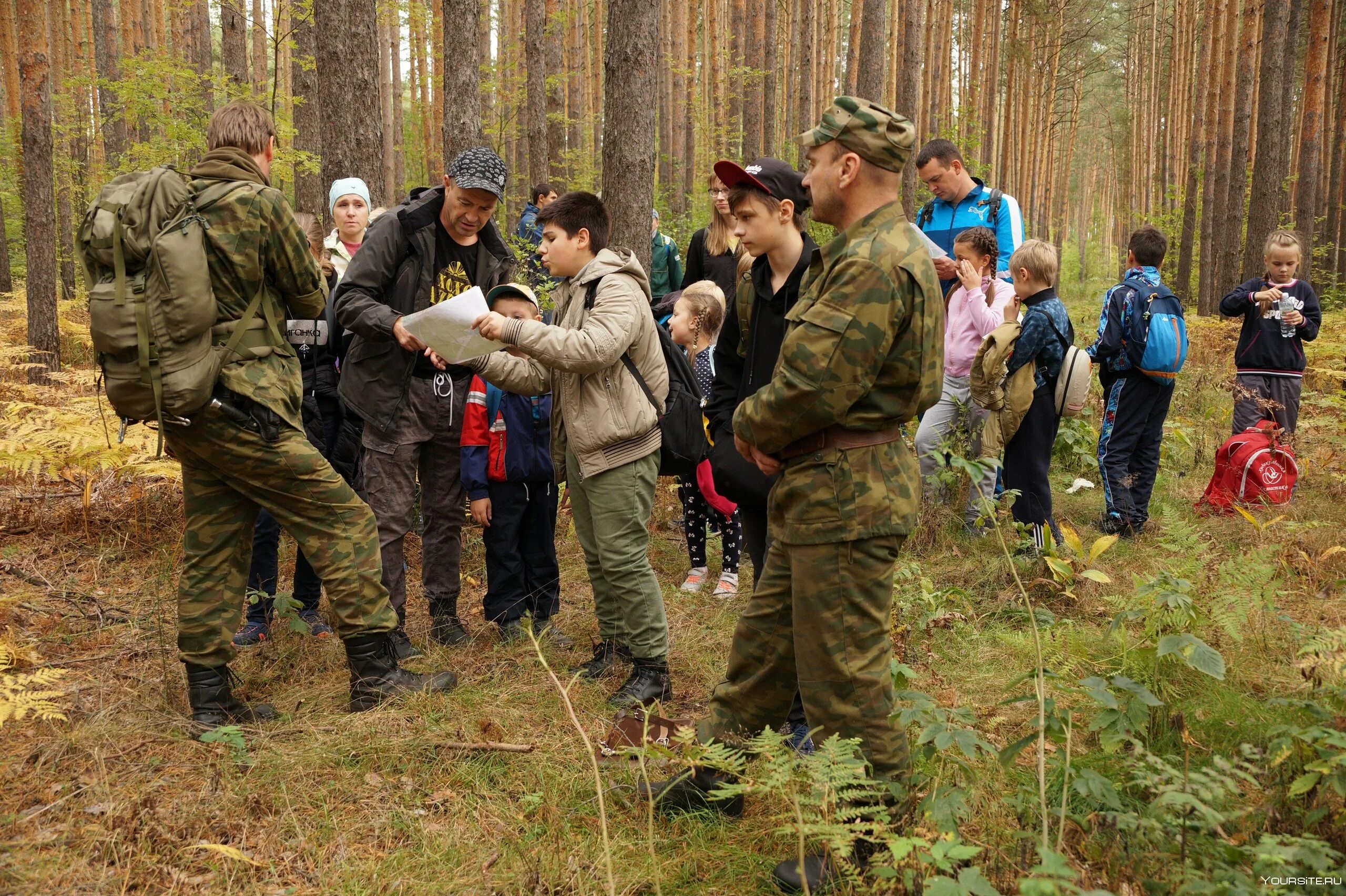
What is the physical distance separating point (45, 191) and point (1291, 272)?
12143 millimetres

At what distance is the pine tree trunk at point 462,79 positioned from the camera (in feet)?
26.5

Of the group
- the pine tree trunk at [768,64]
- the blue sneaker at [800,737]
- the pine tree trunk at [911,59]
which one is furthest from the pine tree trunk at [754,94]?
the blue sneaker at [800,737]

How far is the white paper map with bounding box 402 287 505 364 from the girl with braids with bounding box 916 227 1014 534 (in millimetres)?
3410

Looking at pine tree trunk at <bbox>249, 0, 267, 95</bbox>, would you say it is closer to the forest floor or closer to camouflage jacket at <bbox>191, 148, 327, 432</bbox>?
the forest floor

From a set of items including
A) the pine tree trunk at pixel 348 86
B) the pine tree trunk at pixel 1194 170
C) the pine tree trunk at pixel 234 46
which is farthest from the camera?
the pine tree trunk at pixel 1194 170

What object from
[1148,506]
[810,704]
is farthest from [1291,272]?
[810,704]

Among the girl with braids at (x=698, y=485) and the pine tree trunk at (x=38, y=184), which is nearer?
the girl with braids at (x=698, y=485)

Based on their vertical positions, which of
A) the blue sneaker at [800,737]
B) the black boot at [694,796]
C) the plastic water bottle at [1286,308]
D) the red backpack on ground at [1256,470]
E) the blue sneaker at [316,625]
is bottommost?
the blue sneaker at [316,625]

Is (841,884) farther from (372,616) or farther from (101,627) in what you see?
→ (101,627)

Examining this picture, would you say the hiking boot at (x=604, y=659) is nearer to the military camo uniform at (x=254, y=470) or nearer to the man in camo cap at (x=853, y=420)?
the military camo uniform at (x=254, y=470)

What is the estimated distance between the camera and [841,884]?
2559 millimetres

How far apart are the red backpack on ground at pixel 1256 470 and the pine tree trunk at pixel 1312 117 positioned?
899 centimetres

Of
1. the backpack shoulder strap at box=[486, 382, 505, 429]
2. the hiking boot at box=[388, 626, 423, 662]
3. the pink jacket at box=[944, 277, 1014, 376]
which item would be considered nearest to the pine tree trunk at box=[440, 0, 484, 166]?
the backpack shoulder strap at box=[486, 382, 505, 429]

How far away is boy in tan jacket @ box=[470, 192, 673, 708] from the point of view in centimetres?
396
